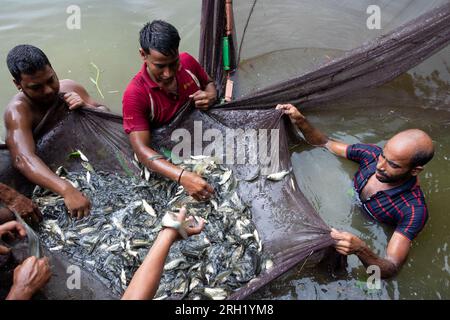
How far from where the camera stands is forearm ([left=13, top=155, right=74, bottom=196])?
316 centimetres

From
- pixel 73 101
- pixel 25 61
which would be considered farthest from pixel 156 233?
pixel 25 61

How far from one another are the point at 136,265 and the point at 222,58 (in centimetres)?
203

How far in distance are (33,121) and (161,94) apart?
1.07 m

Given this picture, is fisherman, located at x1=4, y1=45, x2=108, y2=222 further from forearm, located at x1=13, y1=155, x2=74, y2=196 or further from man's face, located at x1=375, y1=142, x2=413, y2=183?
man's face, located at x1=375, y1=142, x2=413, y2=183

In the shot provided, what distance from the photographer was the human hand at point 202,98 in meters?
3.35

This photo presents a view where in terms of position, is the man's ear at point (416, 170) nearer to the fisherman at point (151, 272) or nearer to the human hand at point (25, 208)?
the fisherman at point (151, 272)

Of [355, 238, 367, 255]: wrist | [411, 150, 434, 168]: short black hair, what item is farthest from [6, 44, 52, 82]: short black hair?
[411, 150, 434, 168]: short black hair

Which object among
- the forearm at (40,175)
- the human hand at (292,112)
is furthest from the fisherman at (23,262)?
the human hand at (292,112)

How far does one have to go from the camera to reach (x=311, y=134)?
3605 millimetres

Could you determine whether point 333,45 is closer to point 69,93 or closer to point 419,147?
point 419,147

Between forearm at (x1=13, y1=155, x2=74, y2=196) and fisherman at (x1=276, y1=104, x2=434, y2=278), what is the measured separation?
181 cm
